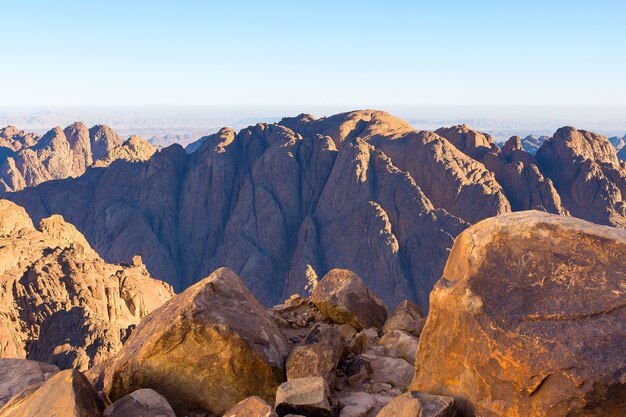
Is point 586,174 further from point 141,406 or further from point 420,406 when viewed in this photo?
point 141,406

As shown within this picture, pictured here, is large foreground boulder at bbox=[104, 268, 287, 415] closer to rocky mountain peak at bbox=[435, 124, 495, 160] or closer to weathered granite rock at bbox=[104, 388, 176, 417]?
weathered granite rock at bbox=[104, 388, 176, 417]

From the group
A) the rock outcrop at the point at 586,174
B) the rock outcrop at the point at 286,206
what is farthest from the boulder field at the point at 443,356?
the rock outcrop at the point at 586,174

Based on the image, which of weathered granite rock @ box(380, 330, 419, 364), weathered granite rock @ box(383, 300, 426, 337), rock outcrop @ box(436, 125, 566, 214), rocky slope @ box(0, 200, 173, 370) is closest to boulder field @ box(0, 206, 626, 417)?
weathered granite rock @ box(380, 330, 419, 364)

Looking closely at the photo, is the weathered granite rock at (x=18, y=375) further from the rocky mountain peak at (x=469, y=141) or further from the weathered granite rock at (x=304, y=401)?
the rocky mountain peak at (x=469, y=141)

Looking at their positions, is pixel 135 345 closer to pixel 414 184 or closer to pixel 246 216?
pixel 414 184

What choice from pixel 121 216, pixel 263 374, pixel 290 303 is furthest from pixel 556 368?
pixel 121 216
